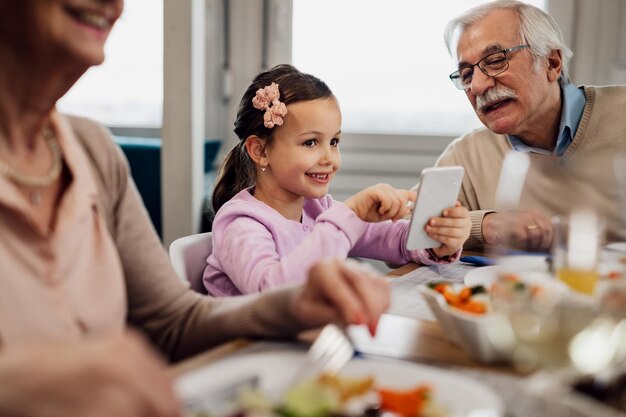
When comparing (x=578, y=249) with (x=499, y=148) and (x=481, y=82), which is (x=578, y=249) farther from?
(x=499, y=148)

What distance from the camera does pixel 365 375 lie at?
2.20 feet

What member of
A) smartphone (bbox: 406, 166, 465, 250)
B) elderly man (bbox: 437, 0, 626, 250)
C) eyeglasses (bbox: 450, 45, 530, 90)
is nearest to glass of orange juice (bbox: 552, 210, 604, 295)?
smartphone (bbox: 406, 166, 465, 250)

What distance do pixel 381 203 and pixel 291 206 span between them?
31 cm

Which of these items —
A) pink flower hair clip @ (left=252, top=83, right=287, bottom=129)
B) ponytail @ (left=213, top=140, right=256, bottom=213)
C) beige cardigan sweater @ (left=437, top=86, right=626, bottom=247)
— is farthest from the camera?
beige cardigan sweater @ (left=437, top=86, right=626, bottom=247)

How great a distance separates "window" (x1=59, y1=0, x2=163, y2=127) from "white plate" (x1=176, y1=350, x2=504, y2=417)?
9.77 feet

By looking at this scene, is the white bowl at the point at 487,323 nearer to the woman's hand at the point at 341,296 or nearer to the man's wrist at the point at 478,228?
the woman's hand at the point at 341,296

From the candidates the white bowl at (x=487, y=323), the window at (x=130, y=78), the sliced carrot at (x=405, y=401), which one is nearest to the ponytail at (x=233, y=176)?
the white bowl at (x=487, y=323)

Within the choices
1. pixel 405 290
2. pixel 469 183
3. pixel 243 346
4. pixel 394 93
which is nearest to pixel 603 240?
pixel 243 346

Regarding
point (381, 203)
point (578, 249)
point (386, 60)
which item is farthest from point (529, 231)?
point (386, 60)

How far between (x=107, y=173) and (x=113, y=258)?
0.15 metres

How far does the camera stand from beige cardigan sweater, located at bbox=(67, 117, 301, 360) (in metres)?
0.91

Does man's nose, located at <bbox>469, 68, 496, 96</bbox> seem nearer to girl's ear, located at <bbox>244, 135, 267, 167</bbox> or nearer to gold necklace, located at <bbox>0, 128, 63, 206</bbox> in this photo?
girl's ear, located at <bbox>244, 135, 267, 167</bbox>

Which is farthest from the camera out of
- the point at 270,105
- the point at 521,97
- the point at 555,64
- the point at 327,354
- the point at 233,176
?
the point at 555,64

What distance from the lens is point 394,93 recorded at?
10.8ft
